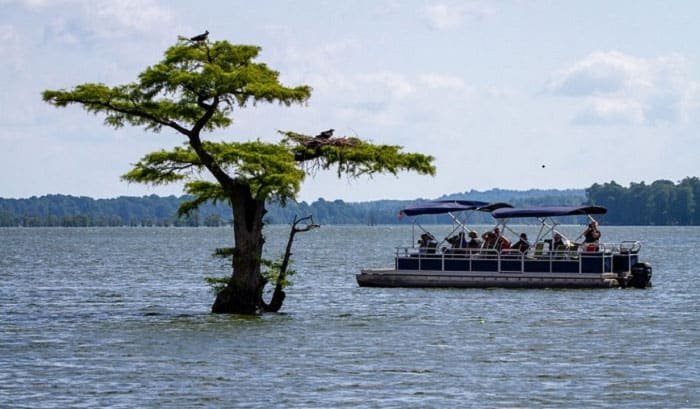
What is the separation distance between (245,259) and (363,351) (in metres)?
6.79

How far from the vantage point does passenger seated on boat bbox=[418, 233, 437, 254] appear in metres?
56.6

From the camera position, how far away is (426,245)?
187 ft

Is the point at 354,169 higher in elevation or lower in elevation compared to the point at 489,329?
higher

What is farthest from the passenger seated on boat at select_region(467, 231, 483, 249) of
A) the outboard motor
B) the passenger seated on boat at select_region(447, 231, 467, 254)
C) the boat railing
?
the outboard motor

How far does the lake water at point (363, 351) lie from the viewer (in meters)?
27.7

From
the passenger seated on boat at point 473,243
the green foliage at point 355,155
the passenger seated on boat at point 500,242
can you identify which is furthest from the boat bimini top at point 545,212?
the green foliage at point 355,155

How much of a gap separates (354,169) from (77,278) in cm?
3713

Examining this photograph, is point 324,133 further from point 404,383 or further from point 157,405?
point 157,405

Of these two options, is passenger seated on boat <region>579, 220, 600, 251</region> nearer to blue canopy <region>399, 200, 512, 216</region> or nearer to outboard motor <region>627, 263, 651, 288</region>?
outboard motor <region>627, 263, 651, 288</region>

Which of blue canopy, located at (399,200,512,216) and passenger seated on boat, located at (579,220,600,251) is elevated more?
blue canopy, located at (399,200,512,216)

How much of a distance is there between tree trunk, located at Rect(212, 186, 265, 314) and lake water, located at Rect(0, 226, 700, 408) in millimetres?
724

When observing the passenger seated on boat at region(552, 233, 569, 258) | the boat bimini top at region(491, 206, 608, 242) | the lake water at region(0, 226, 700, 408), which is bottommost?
the lake water at region(0, 226, 700, 408)

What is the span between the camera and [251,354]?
111ft

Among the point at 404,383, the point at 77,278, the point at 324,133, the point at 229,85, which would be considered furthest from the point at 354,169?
the point at 77,278
